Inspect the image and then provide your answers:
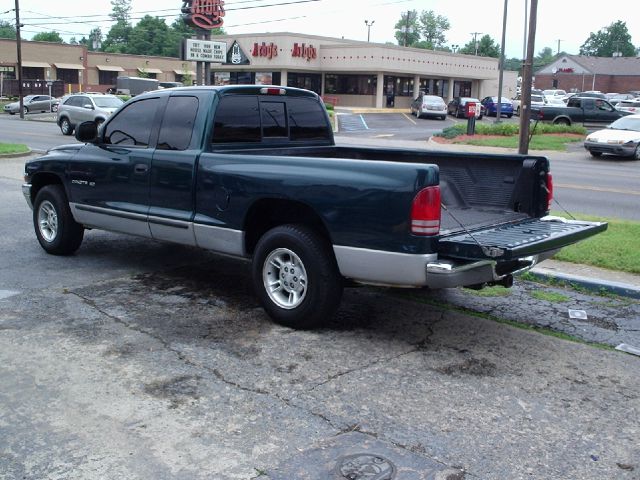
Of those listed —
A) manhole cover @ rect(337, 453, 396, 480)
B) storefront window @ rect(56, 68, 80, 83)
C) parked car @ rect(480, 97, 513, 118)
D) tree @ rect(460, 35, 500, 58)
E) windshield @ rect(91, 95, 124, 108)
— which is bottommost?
manhole cover @ rect(337, 453, 396, 480)

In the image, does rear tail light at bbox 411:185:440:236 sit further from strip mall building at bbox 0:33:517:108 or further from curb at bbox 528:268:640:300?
strip mall building at bbox 0:33:517:108

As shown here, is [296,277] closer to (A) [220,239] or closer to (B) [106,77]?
(A) [220,239]

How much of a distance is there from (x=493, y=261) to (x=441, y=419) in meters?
1.30

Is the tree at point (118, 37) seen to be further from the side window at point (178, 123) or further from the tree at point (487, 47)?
the side window at point (178, 123)

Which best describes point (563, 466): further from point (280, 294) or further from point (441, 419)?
point (280, 294)

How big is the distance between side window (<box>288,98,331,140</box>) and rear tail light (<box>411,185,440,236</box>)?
263 centimetres

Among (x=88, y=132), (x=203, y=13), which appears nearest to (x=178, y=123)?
(x=88, y=132)

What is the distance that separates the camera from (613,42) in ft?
485

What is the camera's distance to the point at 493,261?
16.6 ft

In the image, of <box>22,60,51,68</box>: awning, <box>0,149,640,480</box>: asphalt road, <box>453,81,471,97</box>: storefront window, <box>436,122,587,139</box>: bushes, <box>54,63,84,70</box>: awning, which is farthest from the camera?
<box>54,63,84,70</box>: awning

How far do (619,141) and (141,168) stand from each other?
2066 centimetres

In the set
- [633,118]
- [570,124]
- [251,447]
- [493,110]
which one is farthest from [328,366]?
[493,110]

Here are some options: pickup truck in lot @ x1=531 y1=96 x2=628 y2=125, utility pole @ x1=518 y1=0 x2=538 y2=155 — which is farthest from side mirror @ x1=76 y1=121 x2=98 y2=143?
pickup truck in lot @ x1=531 y1=96 x2=628 y2=125

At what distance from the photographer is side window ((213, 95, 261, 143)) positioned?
662 cm
